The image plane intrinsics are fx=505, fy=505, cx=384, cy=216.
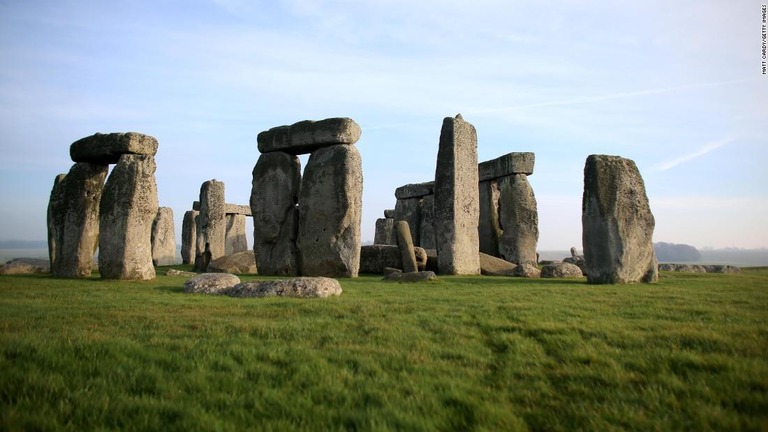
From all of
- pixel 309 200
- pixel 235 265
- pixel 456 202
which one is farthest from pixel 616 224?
pixel 235 265

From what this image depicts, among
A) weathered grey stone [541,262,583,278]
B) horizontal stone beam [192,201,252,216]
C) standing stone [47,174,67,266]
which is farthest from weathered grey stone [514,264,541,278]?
horizontal stone beam [192,201,252,216]

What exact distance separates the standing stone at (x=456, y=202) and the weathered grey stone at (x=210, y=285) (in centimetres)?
684

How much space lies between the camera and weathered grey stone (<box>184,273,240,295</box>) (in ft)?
28.0

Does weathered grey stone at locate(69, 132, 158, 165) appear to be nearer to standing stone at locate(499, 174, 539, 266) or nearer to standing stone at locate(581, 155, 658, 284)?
standing stone at locate(581, 155, 658, 284)

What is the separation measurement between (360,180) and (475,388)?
10.7 metres

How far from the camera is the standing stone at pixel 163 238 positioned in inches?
1006

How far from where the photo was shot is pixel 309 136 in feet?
47.3

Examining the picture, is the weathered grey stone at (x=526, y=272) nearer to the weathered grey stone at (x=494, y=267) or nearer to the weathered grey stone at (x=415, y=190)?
the weathered grey stone at (x=494, y=267)

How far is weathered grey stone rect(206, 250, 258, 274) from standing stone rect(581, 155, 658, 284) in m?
9.85

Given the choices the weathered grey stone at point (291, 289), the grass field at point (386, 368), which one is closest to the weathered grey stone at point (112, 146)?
the weathered grey stone at point (291, 289)

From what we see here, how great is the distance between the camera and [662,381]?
11.0 ft

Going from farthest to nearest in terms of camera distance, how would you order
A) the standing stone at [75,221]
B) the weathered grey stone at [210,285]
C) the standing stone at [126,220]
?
the standing stone at [75,221] < the standing stone at [126,220] < the weathered grey stone at [210,285]

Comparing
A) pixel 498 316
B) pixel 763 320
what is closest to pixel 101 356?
pixel 498 316

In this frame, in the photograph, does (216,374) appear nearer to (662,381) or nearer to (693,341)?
(662,381)
